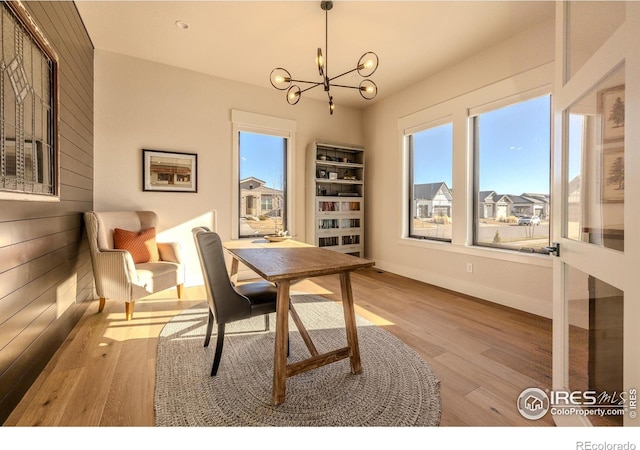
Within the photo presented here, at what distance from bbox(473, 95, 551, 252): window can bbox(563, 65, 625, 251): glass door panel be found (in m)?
1.87

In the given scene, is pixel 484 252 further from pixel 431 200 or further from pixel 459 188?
pixel 431 200

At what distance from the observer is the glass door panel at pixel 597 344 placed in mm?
1005

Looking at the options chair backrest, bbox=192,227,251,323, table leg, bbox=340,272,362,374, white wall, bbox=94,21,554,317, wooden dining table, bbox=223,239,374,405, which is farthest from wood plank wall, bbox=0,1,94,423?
table leg, bbox=340,272,362,374

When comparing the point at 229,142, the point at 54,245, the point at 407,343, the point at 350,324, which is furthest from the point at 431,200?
the point at 54,245

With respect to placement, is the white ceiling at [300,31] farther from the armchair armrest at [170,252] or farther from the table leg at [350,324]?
the table leg at [350,324]

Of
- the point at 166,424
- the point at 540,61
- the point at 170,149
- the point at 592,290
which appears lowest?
the point at 166,424

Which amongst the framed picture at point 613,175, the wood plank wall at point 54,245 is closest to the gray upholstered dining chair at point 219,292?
the wood plank wall at point 54,245

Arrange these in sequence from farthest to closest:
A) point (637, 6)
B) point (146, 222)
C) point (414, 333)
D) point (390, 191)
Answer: point (390, 191) → point (146, 222) → point (414, 333) → point (637, 6)

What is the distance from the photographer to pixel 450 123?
3703 mm

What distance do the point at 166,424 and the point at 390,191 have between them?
4.03m

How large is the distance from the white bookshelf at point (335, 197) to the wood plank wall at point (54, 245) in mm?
2786

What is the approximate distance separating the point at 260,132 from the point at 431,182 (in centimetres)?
262

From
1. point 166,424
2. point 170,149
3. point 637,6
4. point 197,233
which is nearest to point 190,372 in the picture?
point 166,424
